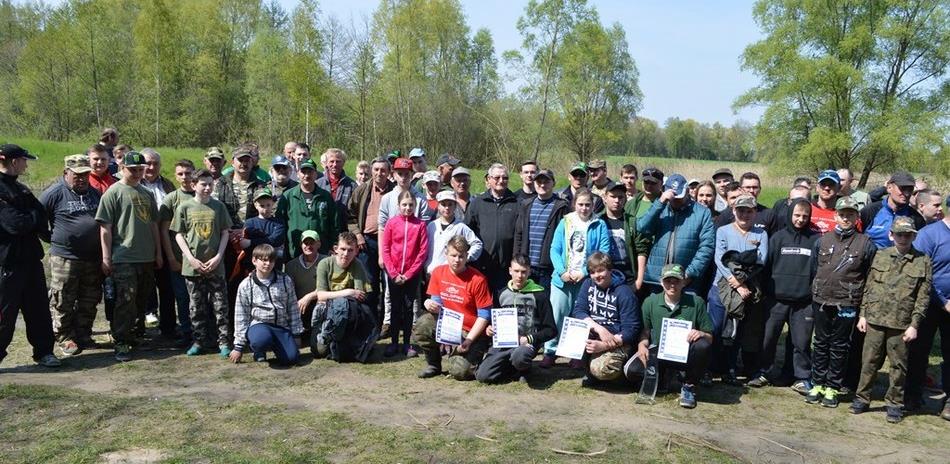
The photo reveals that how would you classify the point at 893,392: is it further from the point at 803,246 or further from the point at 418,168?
the point at 418,168

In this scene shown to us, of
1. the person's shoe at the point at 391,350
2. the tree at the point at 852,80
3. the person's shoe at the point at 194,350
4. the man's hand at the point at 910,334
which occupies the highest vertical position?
the tree at the point at 852,80

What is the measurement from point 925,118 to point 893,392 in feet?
83.7

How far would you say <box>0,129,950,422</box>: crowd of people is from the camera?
18.6 feet

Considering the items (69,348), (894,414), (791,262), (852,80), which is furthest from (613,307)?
(852,80)

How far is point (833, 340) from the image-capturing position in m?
5.72

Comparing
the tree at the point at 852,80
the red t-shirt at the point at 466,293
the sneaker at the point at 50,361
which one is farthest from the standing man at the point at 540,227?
the tree at the point at 852,80

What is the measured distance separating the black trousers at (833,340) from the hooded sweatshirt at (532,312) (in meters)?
2.44

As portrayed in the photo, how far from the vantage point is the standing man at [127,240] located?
6457 millimetres

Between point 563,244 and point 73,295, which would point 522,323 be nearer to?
point 563,244

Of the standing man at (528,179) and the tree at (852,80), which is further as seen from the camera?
the tree at (852,80)

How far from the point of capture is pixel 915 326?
207 inches

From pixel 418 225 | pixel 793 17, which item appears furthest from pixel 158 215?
pixel 793 17

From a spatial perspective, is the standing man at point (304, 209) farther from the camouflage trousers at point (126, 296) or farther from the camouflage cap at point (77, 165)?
the camouflage cap at point (77, 165)

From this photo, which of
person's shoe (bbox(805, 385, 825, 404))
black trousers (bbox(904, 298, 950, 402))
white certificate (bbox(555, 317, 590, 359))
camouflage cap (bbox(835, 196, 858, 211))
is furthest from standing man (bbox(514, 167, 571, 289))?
black trousers (bbox(904, 298, 950, 402))
